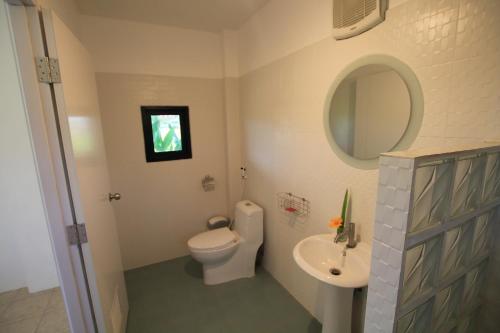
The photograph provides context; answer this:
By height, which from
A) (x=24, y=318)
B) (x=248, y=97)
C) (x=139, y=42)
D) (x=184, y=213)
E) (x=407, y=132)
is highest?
(x=139, y=42)

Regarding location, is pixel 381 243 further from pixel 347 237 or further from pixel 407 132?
pixel 347 237

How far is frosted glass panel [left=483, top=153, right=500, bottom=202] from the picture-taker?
31.2 inches

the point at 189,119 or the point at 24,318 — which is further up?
the point at 189,119

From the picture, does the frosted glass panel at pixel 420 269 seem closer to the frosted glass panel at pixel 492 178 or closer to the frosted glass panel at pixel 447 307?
the frosted glass panel at pixel 447 307

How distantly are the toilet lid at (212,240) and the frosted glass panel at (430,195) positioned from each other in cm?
175

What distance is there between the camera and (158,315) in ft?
6.07

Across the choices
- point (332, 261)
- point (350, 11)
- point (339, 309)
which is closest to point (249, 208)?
point (332, 261)

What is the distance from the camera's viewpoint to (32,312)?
195cm

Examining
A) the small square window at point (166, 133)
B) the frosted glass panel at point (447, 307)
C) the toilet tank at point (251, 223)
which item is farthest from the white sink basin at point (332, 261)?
the small square window at point (166, 133)

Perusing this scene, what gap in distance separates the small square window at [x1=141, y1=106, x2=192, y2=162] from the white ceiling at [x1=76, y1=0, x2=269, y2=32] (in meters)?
0.81

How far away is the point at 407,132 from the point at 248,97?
1601mm

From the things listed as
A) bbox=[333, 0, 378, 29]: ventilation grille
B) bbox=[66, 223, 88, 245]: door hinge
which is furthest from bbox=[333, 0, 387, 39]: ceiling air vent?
bbox=[66, 223, 88, 245]: door hinge

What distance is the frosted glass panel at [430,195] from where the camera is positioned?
0.59 m

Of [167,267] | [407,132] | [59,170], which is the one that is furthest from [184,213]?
[407,132]
